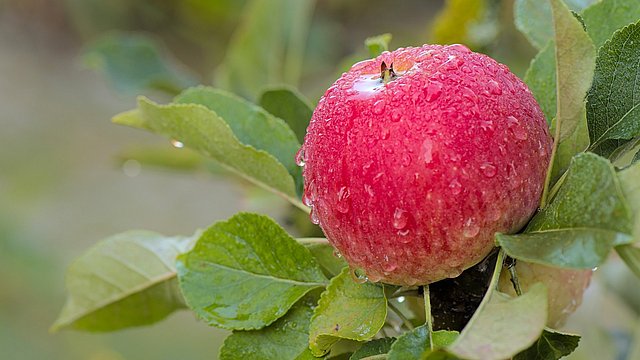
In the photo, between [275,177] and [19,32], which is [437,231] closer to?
[275,177]

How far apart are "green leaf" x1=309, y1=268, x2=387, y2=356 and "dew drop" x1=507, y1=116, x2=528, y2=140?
0.13m

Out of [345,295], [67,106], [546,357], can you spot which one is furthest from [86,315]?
[67,106]

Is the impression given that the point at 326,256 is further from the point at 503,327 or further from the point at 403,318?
the point at 503,327

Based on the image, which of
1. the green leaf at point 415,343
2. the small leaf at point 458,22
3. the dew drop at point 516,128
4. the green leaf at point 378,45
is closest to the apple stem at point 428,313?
the green leaf at point 415,343

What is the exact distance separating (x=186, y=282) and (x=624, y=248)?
30cm

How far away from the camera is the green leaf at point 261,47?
119 centimetres

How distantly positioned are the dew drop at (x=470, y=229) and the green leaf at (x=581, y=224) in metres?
0.02

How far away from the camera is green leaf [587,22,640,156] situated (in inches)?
19.6

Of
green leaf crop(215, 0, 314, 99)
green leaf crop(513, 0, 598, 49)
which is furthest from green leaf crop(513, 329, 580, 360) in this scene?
green leaf crop(215, 0, 314, 99)

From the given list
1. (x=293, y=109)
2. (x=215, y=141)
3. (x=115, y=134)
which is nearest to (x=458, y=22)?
(x=293, y=109)

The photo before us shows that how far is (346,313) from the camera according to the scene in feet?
1.67

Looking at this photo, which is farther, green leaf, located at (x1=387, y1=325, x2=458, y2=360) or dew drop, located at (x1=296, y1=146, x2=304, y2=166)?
dew drop, located at (x1=296, y1=146, x2=304, y2=166)

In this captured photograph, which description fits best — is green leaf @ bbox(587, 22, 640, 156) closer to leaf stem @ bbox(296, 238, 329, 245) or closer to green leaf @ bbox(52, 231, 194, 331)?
leaf stem @ bbox(296, 238, 329, 245)

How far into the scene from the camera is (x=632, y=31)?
49cm
